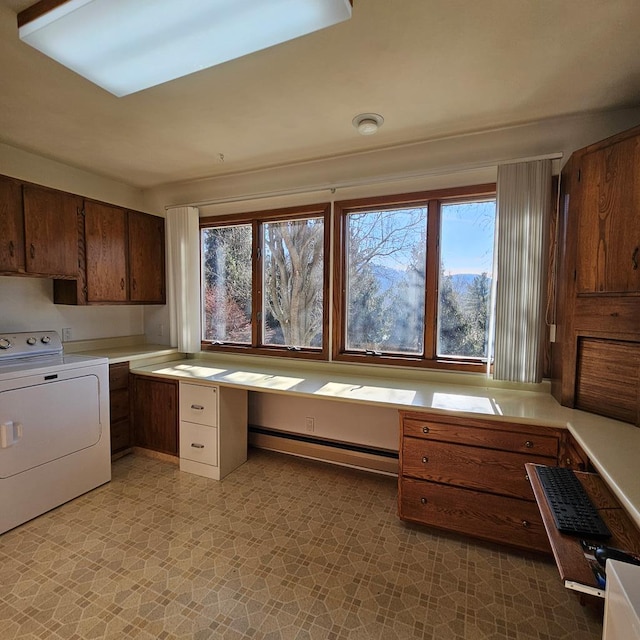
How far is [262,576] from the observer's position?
1729 millimetres

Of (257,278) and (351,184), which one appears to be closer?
(351,184)

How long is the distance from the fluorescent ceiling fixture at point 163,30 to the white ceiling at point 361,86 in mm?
162

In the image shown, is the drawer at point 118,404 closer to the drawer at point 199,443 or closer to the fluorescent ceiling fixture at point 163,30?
the drawer at point 199,443

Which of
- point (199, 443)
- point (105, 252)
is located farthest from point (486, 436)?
point (105, 252)

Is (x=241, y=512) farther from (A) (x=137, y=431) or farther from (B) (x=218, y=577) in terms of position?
(A) (x=137, y=431)

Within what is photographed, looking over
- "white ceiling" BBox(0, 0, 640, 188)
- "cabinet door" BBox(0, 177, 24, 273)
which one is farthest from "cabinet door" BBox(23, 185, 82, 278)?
"white ceiling" BBox(0, 0, 640, 188)

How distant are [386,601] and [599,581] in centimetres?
105

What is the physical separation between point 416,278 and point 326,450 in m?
1.64

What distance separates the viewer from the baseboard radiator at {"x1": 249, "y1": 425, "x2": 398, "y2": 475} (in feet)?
8.89

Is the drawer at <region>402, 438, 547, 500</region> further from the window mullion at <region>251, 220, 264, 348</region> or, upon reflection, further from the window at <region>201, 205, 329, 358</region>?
the window mullion at <region>251, 220, 264, 348</region>

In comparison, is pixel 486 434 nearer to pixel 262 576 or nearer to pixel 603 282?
pixel 603 282

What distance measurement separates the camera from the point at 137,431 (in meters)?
3.06

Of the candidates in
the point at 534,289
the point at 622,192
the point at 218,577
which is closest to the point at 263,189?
the point at 534,289

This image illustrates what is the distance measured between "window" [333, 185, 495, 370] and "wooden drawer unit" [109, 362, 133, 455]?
6.12ft
